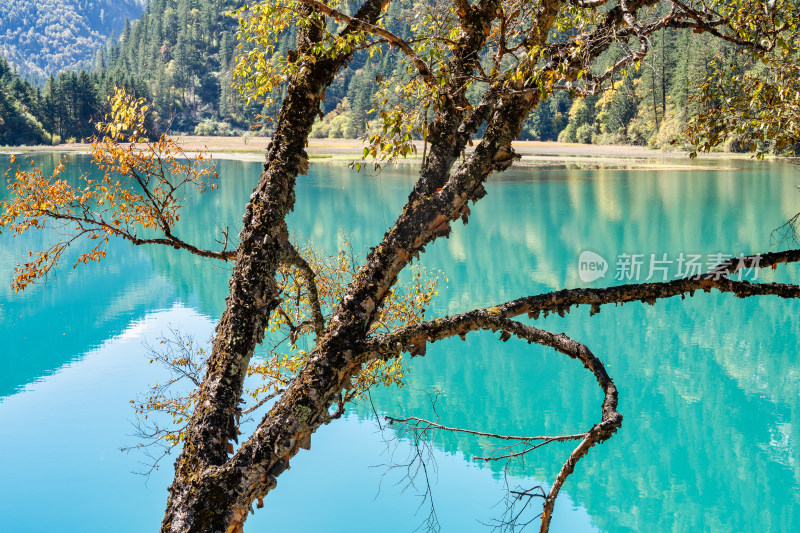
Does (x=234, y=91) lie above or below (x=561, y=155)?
below

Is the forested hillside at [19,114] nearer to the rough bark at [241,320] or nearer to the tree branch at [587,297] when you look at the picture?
the rough bark at [241,320]

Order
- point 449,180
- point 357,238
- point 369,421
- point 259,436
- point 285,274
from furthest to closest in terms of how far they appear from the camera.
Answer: point 357,238 → point 369,421 → point 285,274 → point 449,180 → point 259,436

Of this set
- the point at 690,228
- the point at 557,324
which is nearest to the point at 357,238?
the point at 557,324

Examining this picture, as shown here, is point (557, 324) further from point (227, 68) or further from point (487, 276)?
point (227, 68)

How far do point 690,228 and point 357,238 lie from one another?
12.6 metres

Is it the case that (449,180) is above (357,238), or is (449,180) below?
above

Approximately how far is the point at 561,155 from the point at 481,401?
189 feet

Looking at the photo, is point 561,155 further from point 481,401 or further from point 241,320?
point 241,320

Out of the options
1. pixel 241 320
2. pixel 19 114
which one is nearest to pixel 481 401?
pixel 241 320

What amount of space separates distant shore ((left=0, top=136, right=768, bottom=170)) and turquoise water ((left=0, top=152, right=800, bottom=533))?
879 inches

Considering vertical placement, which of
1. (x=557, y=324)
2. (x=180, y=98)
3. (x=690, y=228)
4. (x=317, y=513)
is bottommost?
(x=317, y=513)

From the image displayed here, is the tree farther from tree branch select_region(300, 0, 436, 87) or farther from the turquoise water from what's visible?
the turquoise water

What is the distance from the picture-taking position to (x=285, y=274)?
6891 mm

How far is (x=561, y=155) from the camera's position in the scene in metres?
69.1
